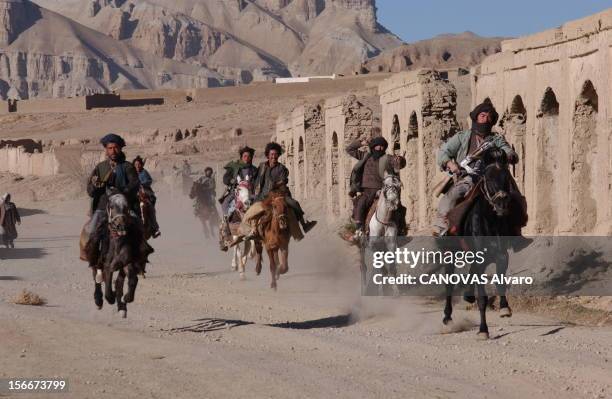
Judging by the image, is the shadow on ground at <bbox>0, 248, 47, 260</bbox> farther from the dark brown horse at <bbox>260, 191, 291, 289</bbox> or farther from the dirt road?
the dark brown horse at <bbox>260, 191, 291, 289</bbox>

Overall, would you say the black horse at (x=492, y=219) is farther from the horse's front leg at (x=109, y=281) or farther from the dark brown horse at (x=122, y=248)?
the horse's front leg at (x=109, y=281)

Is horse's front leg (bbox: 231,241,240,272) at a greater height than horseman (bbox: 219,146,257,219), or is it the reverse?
horseman (bbox: 219,146,257,219)

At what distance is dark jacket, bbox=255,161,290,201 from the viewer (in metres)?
17.2

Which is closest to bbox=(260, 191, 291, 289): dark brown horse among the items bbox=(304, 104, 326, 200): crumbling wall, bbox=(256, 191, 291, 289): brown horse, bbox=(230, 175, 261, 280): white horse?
bbox=(256, 191, 291, 289): brown horse

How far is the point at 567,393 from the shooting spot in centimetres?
933

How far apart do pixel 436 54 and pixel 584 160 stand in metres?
102

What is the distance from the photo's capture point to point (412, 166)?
23953 mm

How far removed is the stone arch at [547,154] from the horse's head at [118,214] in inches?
333

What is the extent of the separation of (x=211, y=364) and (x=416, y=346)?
7.02 feet

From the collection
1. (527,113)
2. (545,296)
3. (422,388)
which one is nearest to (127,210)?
(422,388)

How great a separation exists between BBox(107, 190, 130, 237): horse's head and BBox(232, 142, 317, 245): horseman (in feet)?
14.3

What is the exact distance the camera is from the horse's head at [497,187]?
38.3 ft

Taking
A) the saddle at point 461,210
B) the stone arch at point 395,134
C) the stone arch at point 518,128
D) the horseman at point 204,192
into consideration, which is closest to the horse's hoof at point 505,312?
the saddle at point 461,210

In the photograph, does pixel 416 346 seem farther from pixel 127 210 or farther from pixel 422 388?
pixel 127 210
